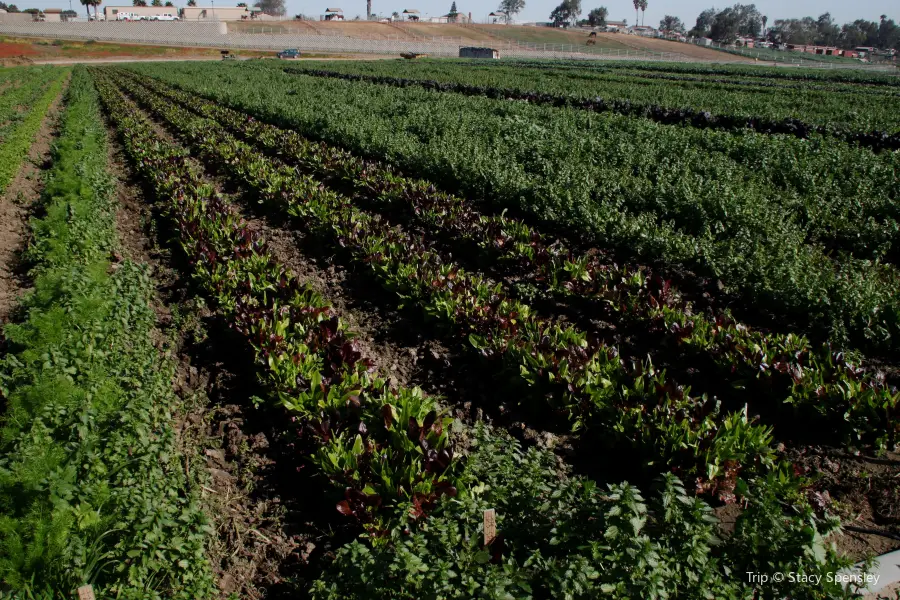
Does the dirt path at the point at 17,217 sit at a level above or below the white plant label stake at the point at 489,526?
below

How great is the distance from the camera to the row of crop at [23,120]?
13516 millimetres

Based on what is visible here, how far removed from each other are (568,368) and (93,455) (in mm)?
3559

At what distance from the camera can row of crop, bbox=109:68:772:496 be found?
170 inches

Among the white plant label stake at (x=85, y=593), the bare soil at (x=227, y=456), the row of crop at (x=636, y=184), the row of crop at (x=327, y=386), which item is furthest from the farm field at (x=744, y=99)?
the white plant label stake at (x=85, y=593)

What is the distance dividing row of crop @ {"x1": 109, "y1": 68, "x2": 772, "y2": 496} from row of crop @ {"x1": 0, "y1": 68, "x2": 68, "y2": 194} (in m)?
8.80

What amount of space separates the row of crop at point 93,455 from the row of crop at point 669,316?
4.41 m

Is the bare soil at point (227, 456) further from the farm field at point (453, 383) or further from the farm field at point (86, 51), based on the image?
the farm field at point (86, 51)

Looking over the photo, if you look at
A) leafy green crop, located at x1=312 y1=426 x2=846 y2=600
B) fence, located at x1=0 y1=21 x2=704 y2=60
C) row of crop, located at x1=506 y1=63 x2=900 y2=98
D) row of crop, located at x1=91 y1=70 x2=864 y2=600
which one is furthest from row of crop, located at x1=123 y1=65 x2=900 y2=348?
fence, located at x1=0 y1=21 x2=704 y2=60

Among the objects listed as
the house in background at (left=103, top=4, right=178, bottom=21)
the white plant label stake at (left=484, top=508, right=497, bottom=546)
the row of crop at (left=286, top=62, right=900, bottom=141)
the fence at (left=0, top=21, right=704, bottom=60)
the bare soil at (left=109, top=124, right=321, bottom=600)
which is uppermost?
the house in background at (left=103, top=4, right=178, bottom=21)

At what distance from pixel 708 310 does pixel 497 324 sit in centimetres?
274

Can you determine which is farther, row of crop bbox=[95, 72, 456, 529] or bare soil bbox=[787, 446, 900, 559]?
row of crop bbox=[95, 72, 456, 529]

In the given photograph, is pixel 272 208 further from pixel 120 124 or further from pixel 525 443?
pixel 120 124

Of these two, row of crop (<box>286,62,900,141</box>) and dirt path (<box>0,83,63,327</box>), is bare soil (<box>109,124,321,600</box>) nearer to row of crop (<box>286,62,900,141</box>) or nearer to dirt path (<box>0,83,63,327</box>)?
dirt path (<box>0,83,63,327</box>)

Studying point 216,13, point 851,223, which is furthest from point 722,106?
point 216,13
